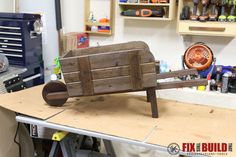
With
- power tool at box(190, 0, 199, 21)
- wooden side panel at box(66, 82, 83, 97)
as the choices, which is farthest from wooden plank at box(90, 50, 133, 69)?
power tool at box(190, 0, 199, 21)

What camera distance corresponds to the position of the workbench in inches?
48.5

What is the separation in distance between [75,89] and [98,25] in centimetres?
101

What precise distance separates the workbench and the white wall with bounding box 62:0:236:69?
1.80ft

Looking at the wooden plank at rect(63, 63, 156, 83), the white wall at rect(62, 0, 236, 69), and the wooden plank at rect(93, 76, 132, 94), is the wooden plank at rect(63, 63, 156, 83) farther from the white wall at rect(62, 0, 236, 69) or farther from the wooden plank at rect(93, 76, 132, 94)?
the white wall at rect(62, 0, 236, 69)

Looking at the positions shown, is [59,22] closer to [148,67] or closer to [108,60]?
[108,60]

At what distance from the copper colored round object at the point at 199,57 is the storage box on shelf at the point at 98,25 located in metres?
0.74

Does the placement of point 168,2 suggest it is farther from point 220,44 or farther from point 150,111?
point 150,111

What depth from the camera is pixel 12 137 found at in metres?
1.74

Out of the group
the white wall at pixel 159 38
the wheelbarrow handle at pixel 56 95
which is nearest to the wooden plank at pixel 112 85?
the wheelbarrow handle at pixel 56 95

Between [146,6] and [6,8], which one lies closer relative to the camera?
[146,6]

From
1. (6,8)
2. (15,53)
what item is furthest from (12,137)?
(6,8)

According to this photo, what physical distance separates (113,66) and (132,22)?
3.16 feet

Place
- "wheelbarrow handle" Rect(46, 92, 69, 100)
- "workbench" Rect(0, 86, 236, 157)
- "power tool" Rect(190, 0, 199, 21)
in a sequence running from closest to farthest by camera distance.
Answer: "workbench" Rect(0, 86, 236, 157)
"wheelbarrow handle" Rect(46, 92, 69, 100)
"power tool" Rect(190, 0, 199, 21)

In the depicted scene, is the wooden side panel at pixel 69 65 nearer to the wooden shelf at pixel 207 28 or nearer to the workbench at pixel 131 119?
the workbench at pixel 131 119
